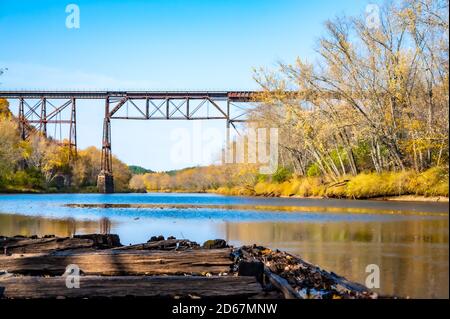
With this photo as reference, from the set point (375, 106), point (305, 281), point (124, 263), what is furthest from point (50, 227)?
point (375, 106)

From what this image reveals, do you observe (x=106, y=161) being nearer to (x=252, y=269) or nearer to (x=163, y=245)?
(x=163, y=245)

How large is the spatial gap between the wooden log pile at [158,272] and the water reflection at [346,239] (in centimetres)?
57

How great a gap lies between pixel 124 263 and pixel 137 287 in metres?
1.77

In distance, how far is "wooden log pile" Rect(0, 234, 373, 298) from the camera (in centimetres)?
645

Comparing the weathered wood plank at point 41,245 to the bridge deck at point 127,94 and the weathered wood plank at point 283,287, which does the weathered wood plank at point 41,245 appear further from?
the bridge deck at point 127,94

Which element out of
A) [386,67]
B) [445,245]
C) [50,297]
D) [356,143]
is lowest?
[50,297]

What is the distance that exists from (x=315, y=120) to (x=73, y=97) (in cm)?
3675

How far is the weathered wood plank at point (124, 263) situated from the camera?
820cm

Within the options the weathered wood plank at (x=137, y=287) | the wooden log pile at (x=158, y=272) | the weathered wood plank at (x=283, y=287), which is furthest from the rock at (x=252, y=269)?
the weathered wood plank at (x=137, y=287)

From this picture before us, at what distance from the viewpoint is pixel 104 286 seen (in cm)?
658

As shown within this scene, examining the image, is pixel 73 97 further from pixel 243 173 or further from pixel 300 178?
pixel 300 178

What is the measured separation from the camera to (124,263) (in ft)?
Answer: 27.1

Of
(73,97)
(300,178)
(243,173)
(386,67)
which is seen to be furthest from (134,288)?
(73,97)

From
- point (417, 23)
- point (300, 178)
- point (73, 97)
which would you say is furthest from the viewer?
point (73, 97)
